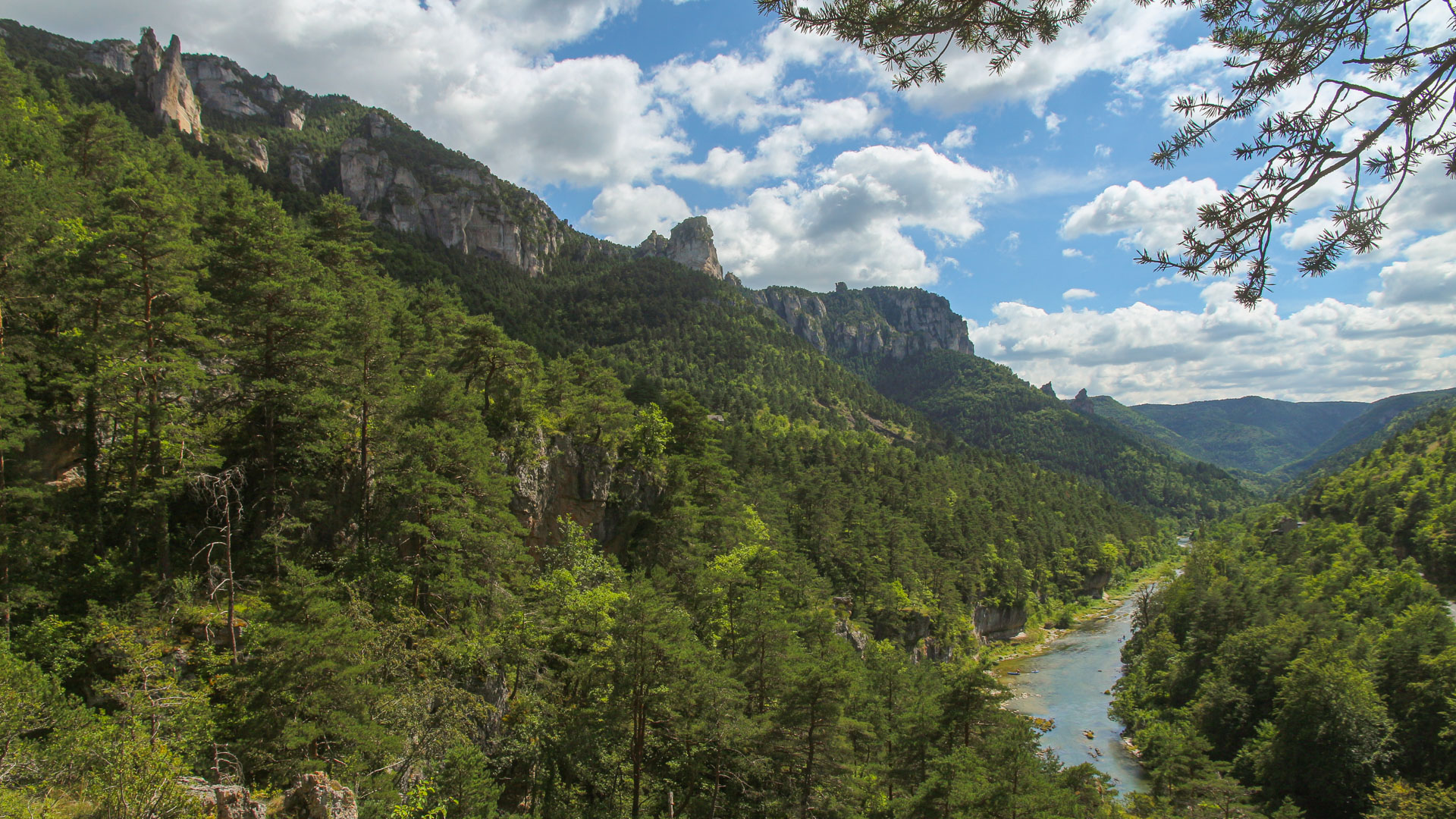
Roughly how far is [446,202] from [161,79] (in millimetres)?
43555

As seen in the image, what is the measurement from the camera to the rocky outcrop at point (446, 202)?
112m

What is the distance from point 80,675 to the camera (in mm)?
12281

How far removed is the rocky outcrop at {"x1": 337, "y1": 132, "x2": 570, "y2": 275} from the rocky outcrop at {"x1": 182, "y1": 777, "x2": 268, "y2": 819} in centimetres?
11489

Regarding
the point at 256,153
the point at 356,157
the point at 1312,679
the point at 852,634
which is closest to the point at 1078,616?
the point at 1312,679

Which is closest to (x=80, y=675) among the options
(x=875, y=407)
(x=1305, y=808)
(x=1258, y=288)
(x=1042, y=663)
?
(x=1258, y=288)

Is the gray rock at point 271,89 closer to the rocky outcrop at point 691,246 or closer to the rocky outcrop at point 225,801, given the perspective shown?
the rocky outcrop at point 691,246

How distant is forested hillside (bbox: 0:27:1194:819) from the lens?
39.4ft

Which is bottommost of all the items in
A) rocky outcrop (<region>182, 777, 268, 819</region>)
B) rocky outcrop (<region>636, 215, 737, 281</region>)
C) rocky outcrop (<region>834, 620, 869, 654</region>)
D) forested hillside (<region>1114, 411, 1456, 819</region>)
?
forested hillside (<region>1114, 411, 1456, 819</region>)

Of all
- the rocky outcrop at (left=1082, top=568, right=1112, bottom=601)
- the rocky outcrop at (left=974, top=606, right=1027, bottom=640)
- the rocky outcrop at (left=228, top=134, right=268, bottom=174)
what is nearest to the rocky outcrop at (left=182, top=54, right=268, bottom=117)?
the rocky outcrop at (left=228, top=134, right=268, bottom=174)

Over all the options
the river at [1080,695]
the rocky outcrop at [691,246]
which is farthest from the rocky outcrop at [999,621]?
the rocky outcrop at [691,246]

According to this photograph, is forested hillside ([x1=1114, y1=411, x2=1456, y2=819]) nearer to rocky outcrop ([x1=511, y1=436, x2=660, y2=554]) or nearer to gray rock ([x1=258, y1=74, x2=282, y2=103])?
rocky outcrop ([x1=511, y1=436, x2=660, y2=554])

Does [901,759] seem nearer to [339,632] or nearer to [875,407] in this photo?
[339,632]

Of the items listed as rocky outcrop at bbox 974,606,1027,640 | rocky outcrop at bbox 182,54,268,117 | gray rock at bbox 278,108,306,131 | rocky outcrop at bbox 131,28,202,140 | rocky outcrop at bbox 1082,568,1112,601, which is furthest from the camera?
gray rock at bbox 278,108,306,131

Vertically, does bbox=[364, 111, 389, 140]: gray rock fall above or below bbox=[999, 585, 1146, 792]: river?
above
